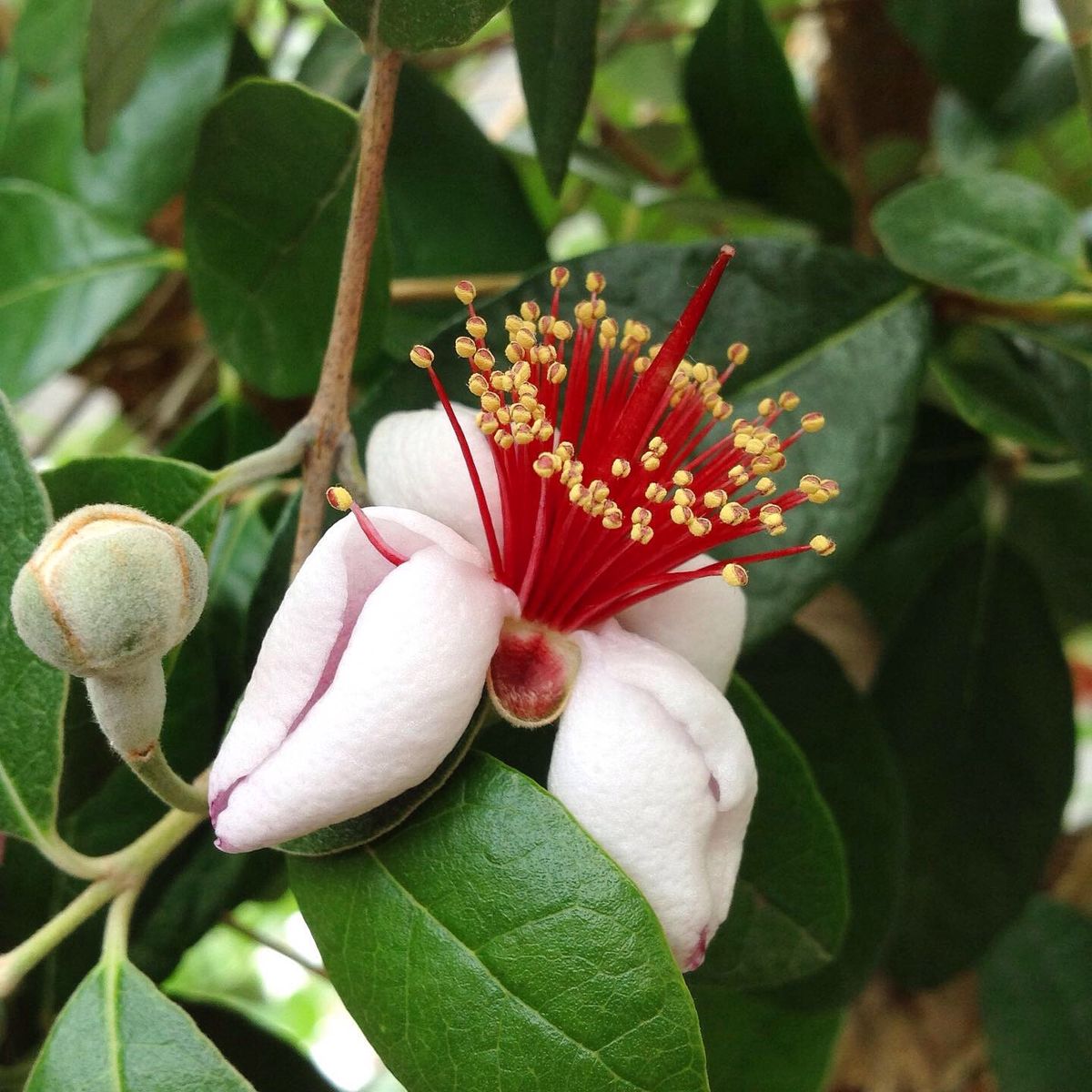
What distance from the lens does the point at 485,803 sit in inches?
17.2

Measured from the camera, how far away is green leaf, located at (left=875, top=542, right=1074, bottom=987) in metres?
0.88

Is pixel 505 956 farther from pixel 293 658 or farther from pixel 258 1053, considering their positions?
pixel 258 1053

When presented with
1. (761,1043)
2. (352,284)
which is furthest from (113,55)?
(761,1043)

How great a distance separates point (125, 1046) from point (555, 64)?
1.65 feet

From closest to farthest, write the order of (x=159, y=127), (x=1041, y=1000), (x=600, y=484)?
(x=600, y=484) < (x=159, y=127) < (x=1041, y=1000)

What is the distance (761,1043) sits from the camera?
711mm

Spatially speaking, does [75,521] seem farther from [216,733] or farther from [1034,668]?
[1034,668]

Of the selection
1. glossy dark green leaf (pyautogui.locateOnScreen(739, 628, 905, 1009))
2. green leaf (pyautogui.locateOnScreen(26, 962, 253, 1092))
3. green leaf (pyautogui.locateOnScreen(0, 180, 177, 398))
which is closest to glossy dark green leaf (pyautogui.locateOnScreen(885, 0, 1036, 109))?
glossy dark green leaf (pyautogui.locateOnScreen(739, 628, 905, 1009))

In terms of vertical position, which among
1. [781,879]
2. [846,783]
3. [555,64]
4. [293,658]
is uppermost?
[555,64]

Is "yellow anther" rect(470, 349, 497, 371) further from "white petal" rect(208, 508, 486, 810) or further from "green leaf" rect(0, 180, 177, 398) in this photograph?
"green leaf" rect(0, 180, 177, 398)

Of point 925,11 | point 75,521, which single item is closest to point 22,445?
point 75,521

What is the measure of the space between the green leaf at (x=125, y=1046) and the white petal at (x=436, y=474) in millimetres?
230

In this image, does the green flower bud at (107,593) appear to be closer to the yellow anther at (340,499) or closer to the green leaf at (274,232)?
the yellow anther at (340,499)

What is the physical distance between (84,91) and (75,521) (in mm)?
385
